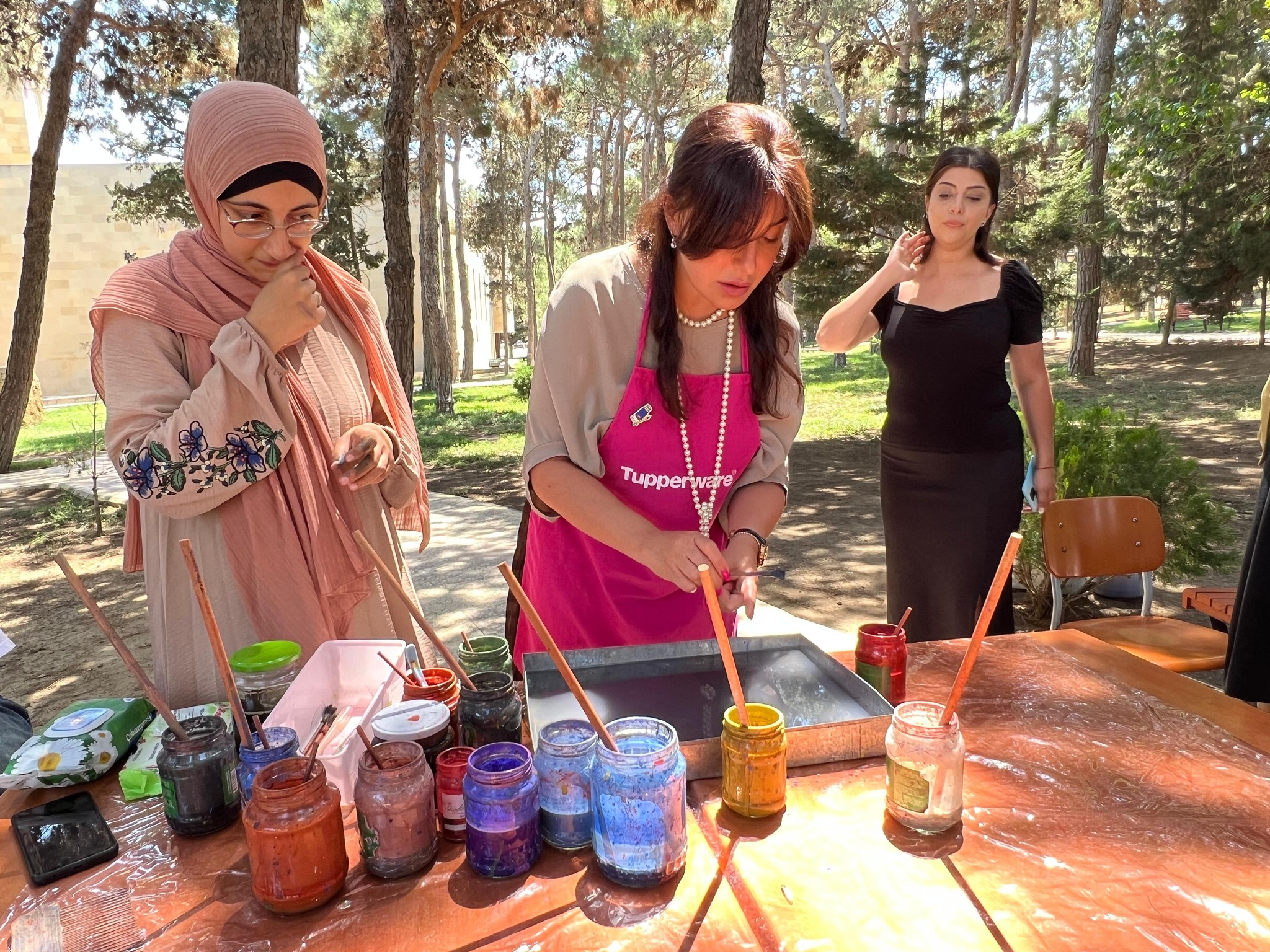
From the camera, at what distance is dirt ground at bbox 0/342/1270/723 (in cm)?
388

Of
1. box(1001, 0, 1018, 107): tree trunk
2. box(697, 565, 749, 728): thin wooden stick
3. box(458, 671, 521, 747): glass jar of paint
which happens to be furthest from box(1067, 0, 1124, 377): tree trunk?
box(458, 671, 521, 747): glass jar of paint

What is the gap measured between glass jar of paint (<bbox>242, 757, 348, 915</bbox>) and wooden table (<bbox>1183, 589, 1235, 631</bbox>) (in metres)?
2.94

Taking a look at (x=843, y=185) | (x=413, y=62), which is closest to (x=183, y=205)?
(x=413, y=62)

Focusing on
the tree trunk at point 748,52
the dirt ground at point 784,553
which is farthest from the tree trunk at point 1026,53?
the tree trunk at point 748,52

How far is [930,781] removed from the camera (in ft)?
3.31

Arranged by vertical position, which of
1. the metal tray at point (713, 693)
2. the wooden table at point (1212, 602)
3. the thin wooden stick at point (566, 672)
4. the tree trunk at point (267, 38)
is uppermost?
the tree trunk at point (267, 38)

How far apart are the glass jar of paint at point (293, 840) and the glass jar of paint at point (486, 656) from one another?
336mm

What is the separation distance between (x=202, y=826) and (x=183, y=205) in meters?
16.2

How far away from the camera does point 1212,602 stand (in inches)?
113

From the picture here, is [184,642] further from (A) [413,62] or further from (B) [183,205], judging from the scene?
(B) [183,205]

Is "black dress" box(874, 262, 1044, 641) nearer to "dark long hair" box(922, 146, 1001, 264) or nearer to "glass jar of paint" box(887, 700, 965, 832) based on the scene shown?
"dark long hair" box(922, 146, 1001, 264)

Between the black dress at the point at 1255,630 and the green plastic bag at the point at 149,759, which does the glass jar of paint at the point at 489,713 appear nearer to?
the green plastic bag at the point at 149,759

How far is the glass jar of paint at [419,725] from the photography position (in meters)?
1.02

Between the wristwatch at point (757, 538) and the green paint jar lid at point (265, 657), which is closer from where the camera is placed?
the green paint jar lid at point (265, 657)
